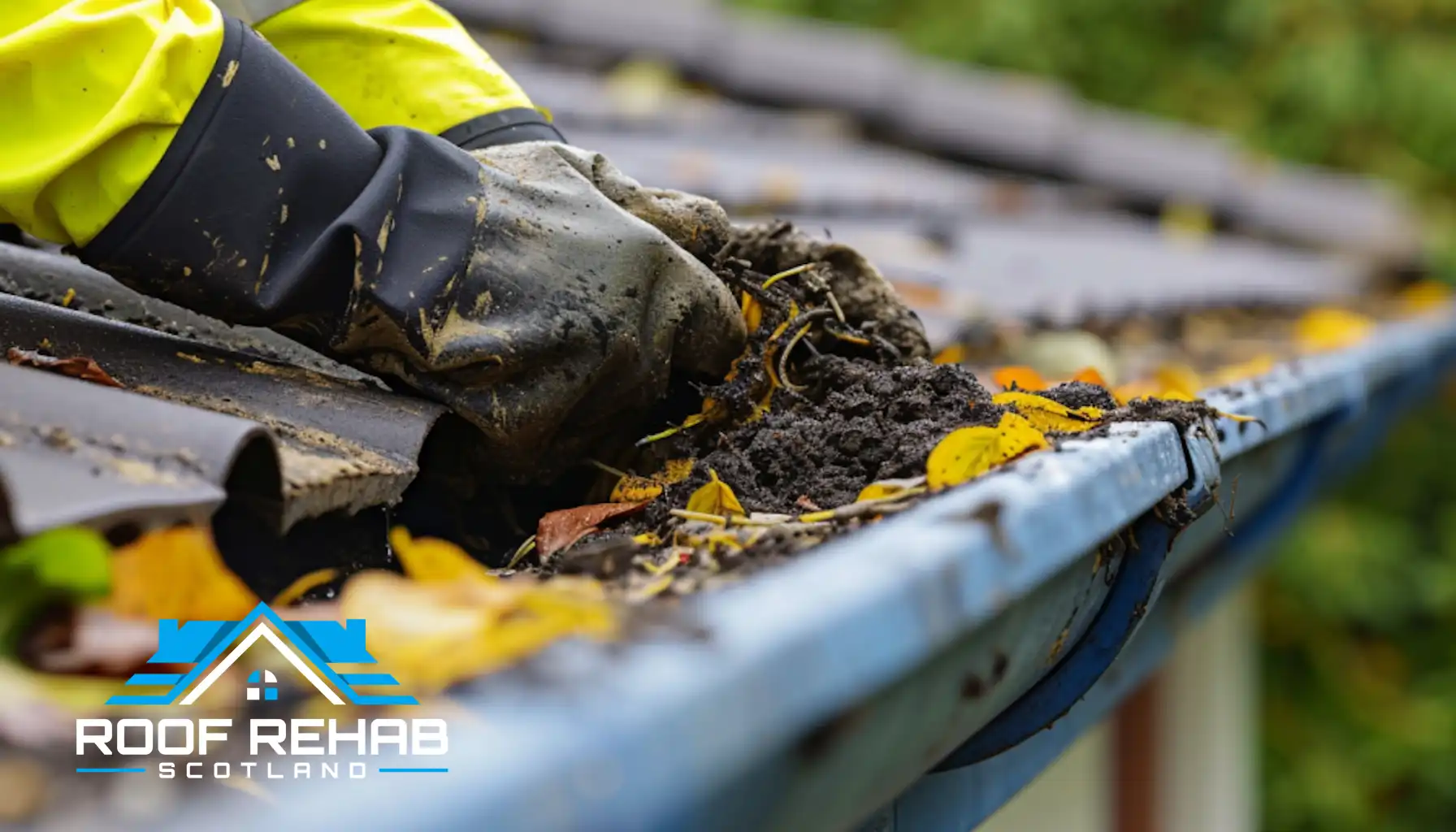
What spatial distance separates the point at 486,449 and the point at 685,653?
0.66 metres

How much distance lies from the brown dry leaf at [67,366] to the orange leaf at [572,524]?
1.08 feet

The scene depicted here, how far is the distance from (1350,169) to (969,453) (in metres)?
8.07

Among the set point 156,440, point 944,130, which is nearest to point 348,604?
point 156,440

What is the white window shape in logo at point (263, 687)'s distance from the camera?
518 millimetres

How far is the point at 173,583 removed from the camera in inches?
24.8

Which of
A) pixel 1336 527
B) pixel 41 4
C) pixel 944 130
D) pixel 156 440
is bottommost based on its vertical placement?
pixel 1336 527

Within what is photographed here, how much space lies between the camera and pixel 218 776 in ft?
1.44

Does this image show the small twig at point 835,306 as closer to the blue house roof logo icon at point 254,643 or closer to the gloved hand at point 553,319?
the gloved hand at point 553,319

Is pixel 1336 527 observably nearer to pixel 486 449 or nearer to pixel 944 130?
pixel 944 130

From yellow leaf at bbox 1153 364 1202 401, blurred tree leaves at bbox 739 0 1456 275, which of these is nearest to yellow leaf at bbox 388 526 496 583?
yellow leaf at bbox 1153 364 1202 401

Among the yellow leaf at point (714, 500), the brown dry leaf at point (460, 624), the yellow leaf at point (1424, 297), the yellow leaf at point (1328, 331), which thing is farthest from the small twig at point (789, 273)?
the yellow leaf at point (1424, 297)

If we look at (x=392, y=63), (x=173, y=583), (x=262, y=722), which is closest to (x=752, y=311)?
(x=392, y=63)

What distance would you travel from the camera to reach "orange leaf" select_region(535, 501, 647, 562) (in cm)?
100

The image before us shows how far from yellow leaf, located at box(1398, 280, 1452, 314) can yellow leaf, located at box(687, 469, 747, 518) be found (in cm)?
336
